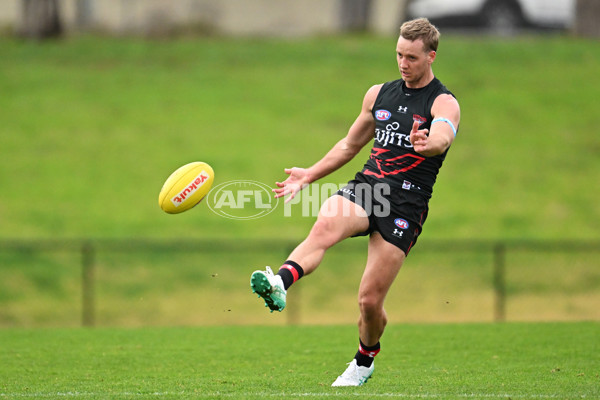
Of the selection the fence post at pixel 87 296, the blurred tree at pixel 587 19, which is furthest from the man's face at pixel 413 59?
the blurred tree at pixel 587 19

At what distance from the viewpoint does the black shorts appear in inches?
259

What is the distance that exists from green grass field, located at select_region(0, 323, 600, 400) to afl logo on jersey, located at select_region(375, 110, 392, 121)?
2.18 meters

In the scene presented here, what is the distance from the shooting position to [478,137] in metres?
23.5

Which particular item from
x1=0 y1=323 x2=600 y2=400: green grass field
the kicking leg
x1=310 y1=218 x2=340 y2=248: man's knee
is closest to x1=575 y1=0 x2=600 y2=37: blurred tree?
x1=0 y1=323 x2=600 y2=400: green grass field

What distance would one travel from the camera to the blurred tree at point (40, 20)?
2712 centimetres

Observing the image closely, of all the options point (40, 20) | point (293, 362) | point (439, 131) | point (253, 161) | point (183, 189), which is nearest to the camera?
point (439, 131)

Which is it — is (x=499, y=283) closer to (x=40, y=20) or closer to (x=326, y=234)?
(x=326, y=234)

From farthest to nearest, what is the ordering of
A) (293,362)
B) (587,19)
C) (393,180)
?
(587,19)
(293,362)
(393,180)

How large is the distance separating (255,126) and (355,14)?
8824mm

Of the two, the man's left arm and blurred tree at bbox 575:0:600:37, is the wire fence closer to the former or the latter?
the man's left arm

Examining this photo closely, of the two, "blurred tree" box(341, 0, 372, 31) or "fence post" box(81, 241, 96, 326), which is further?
"blurred tree" box(341, 0, 372, 31)

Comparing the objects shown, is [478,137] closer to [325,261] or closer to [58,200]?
[325,261]

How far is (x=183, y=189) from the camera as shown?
23.8 feet

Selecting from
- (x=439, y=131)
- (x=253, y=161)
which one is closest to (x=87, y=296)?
(x=253, y=161)
